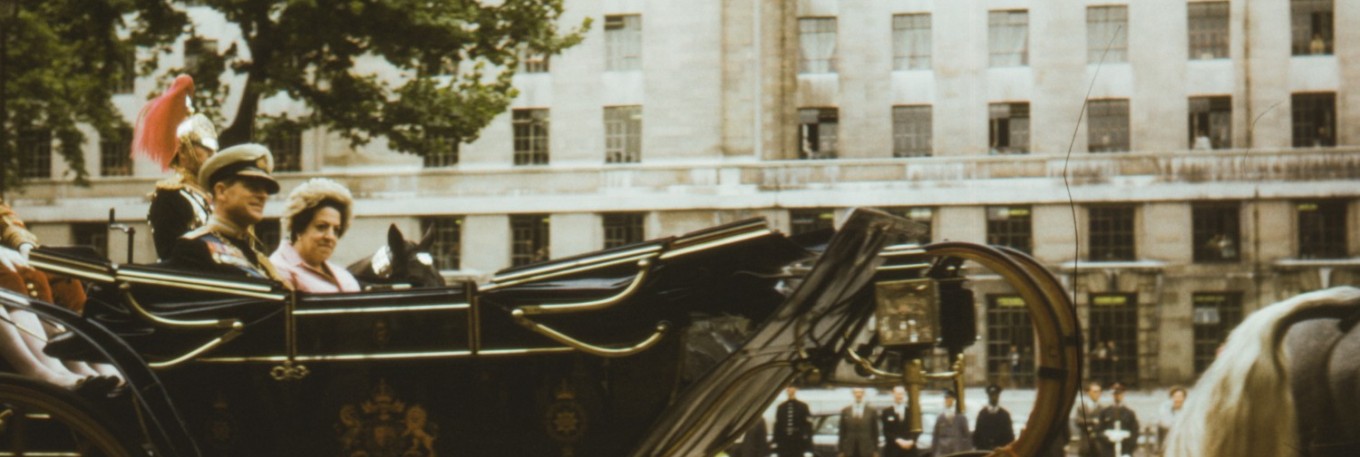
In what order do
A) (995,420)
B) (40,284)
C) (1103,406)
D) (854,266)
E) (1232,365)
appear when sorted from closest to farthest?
(1232,365), (854,266), (40,284), (995,420), (1103,406)

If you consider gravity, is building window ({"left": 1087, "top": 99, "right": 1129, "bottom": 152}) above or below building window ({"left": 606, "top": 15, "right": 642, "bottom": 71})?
below

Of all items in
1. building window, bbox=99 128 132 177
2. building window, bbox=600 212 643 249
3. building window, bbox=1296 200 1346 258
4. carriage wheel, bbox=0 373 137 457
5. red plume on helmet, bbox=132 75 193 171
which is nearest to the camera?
carriage wheel, bbox=0 373 137 457

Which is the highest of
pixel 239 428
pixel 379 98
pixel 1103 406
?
pixel 379 98

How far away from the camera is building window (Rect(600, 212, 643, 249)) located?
31125 millimetres

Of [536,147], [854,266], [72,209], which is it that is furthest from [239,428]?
[72,209]

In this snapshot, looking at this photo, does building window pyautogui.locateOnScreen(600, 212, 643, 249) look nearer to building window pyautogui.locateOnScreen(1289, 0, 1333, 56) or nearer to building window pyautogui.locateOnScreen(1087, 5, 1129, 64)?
building window pyautogui.locateOnScreen(1087, 5, 1129, 64)

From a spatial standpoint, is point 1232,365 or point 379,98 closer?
point 1232,365

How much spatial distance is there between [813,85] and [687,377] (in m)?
27.1

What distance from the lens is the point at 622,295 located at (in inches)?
185

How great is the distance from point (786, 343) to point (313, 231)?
2.12m

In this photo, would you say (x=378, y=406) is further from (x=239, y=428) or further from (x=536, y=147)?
(x=536, y=147)

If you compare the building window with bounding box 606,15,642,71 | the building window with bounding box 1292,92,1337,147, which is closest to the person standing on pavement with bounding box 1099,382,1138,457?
the building window with bounding box 1292,92,1337,147

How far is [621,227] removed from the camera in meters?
31.3

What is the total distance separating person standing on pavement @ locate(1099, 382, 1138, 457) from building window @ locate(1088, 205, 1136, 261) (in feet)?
42.7
